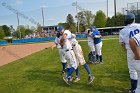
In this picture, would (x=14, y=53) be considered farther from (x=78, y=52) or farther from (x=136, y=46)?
(x=136, y=46)

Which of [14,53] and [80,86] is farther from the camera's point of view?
Answer: [14,53]

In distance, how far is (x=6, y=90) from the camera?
32.4ft

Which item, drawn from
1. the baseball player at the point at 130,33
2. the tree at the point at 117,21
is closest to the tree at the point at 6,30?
the tree at the point at 117,21

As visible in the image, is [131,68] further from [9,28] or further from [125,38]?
[9,28]

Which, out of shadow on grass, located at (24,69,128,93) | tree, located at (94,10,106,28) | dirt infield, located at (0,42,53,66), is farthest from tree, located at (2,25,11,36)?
shadow on grass, located at (24,69,128,93)

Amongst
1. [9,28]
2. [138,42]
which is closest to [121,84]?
[138,42]

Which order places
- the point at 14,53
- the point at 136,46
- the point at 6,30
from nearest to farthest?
the point at 136,46, the point at 14,53, the point at 6,30

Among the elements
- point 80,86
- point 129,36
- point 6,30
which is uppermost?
point 6,30

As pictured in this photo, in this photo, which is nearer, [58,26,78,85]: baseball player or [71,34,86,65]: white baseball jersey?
[58,26,78,85]: baseball player

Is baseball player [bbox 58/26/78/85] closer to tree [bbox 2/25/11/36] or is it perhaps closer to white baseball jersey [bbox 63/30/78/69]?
white baseball jersey [bbox 63/30/78/69]

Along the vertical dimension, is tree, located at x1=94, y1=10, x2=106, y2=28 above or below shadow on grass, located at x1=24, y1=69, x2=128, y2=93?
above

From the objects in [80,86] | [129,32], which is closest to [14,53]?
[80,86]

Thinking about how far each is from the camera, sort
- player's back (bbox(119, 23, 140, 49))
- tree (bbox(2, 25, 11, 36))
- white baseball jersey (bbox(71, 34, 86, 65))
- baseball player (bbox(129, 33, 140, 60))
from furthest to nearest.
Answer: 1. tree (bbox(2, 25, 11, 36))
2. white baseball jersey (bbox(71, 34, 86, 65))
3. player's back (bbox(119, 23, 140, 49))
4. baseball player (bbox(129, 33, 140, 60))

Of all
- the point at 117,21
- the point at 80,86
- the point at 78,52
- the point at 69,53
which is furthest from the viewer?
the point at 117,21
